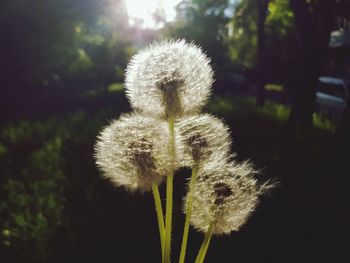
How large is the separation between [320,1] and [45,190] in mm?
5797

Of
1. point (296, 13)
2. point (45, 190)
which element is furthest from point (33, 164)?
point (296, 13)

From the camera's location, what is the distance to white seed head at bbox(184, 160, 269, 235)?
119 centimetres

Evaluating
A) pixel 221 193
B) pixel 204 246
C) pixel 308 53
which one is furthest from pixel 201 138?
pixel 308 53

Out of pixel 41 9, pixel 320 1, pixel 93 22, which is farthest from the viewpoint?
pixel 93 22

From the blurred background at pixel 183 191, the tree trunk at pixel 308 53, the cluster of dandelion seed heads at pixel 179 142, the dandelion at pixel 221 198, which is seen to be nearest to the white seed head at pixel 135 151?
the cluster of dandelion seed heads at pixel 179 142

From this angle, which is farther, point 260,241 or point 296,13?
point 296,13

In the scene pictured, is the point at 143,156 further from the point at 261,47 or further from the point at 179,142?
the point at 261,47

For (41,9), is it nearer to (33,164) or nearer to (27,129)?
(27,129)

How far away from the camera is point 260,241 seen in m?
3.02

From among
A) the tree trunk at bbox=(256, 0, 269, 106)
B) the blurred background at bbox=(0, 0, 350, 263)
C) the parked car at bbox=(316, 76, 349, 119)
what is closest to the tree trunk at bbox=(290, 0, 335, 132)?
the blurred background at bbox=(0, 0, 350, 263)

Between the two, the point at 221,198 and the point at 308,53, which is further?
the point at 308,53

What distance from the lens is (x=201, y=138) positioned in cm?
121

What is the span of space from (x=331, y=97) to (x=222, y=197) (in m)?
14.0

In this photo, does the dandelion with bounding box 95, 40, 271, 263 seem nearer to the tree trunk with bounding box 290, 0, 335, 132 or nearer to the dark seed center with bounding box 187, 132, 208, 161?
the dark seed center with bounding box 187, 132, 208, 161
